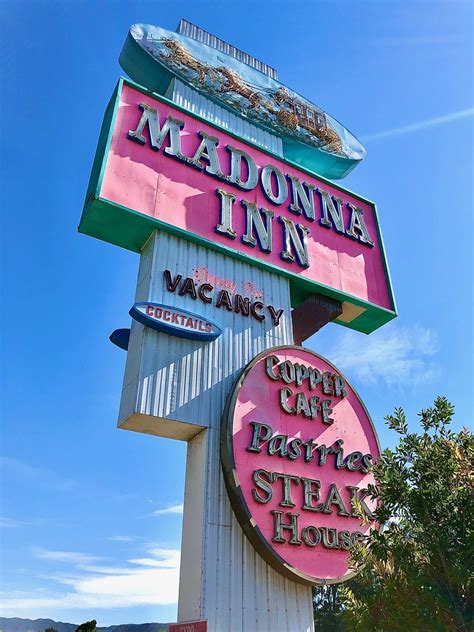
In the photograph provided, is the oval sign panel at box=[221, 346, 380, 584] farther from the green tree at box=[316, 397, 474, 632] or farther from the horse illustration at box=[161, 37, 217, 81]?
the horse illustration at box=[161, 37, 217, 81]

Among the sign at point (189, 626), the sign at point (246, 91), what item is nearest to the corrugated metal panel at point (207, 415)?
the sign at point (189, 626)

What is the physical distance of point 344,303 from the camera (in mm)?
13953

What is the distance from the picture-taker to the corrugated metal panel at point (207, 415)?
8.32 meters

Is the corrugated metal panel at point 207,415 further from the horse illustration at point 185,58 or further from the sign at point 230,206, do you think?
the horse illustration at point 185,58

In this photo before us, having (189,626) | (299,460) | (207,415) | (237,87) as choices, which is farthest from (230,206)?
(189,626)

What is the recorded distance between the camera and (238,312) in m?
11.4

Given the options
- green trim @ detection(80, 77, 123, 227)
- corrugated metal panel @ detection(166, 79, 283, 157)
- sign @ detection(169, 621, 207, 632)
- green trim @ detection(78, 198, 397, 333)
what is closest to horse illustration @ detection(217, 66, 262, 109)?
corrugated metal panel @ detection(166, 79, 283, 157)

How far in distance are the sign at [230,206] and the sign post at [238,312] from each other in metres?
0.04

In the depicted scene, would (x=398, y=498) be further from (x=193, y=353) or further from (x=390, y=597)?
(x=193, y=353)

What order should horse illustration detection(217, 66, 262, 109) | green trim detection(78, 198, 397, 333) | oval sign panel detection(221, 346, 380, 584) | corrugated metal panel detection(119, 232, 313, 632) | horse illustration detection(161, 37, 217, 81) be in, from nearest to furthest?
corrugated metal panel detection(119, 232, 313, 632)
oval sign panel detection(221, 346, 380, 584)
green trim detection(78, 198, 397, 333)
horse illustration detection(161, 37, 217, 81)
horse illustration detection(217, 66, 262, 109)

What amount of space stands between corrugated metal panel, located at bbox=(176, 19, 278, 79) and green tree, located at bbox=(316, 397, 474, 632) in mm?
14516

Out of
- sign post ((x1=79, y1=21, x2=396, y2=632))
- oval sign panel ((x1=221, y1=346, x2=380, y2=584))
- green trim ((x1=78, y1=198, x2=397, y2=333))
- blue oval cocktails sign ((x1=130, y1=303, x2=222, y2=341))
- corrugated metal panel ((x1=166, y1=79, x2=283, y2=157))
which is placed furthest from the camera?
corrugated metal panel ((x1=166, y1=79, x2=283, y2=157))

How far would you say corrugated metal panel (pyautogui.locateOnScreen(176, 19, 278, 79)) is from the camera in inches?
642

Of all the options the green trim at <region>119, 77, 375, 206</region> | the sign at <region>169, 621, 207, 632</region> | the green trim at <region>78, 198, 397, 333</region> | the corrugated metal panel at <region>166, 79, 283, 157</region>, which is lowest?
the sign at <region>169, 621, 207, 632</region>
